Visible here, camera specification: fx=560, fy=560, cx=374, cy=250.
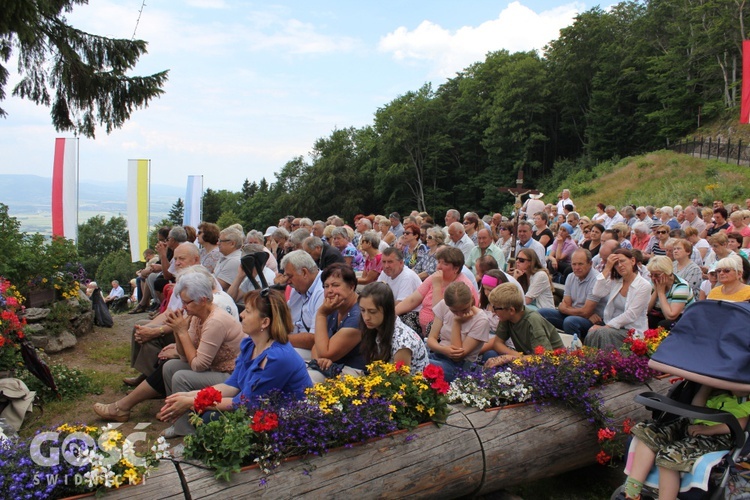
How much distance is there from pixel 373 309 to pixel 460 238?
450 cm

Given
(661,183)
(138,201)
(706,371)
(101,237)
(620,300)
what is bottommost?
(101,237)

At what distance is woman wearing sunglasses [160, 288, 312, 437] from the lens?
3.58 meters

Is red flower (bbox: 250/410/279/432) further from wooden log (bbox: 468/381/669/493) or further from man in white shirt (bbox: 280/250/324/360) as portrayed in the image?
man in white shirt (bbox: 280/250/324/360)

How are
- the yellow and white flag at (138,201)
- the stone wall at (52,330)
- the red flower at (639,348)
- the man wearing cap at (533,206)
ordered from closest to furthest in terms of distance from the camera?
the red flower at (639,348), the stone wall at (52,330), the yellow and white flag at (138,201), the man wearing cap at (533,206)

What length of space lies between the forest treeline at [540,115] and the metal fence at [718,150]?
22.4ft

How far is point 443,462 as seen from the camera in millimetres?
3518

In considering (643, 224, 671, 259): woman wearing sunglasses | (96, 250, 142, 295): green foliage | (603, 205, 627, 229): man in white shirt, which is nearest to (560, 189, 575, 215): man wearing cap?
(603, 205, 627, 229): man in white shirt

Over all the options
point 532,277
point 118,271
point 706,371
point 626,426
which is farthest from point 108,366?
point 118,271

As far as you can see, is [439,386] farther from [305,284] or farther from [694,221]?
[694,221]

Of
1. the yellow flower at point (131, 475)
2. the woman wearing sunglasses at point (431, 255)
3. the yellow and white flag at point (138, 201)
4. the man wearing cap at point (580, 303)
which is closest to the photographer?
the yellow flower at point (131, 475)

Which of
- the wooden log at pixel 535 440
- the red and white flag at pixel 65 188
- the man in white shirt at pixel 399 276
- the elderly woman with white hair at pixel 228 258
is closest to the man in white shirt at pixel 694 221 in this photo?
the man in white shirt at pixel 399 276

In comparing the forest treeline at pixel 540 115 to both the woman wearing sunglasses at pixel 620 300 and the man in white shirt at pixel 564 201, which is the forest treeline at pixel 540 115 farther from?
the woman wearing sunglasses at pixel 620 300

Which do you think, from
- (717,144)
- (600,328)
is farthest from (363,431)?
(717,144)

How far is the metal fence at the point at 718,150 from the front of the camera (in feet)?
91.6
